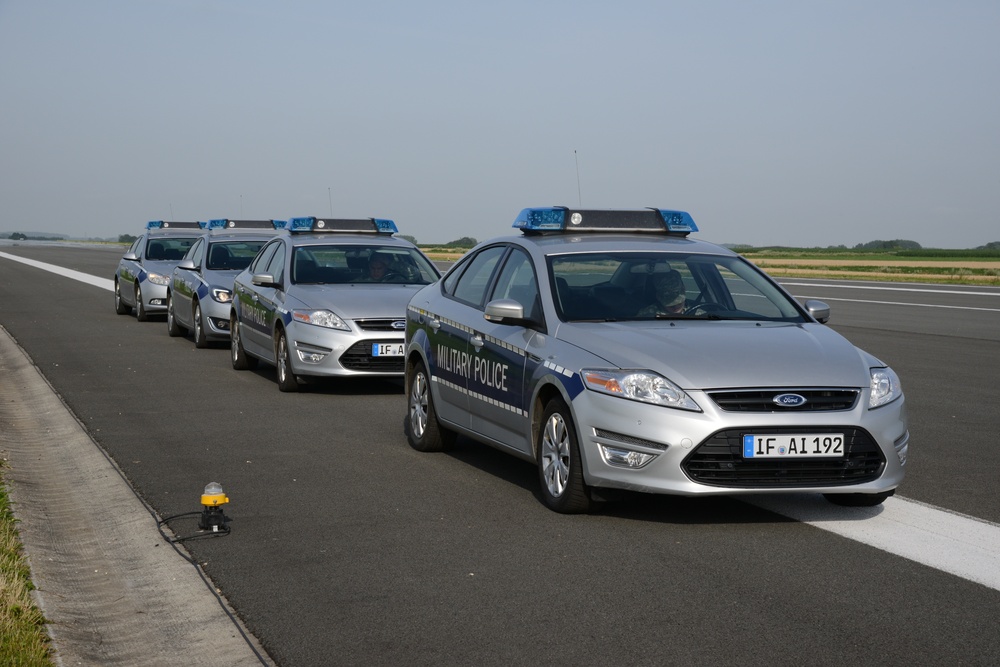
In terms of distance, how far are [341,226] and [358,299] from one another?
2.52 meters

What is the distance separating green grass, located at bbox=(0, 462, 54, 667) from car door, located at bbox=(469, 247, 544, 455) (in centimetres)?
282

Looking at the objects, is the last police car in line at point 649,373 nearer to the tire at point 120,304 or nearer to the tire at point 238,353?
the tire at point 238,353

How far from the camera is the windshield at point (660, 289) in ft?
25.9

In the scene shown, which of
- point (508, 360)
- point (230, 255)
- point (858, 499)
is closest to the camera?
point (858, 499)

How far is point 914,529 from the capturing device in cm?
686

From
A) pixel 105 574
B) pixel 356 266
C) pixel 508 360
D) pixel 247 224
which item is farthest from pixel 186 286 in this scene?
pixel 105 574

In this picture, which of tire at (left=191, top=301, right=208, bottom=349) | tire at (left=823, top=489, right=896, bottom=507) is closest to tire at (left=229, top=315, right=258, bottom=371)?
tire at (left=191, top=301, right=208, bottom=349)

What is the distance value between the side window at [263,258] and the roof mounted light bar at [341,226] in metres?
0.33

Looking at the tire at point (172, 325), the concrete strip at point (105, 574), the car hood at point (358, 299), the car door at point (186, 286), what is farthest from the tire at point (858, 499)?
the tire at point (172, 325)

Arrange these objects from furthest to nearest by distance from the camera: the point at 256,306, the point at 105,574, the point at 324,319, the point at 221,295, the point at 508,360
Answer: the point at 221,295 → the point at 256,306 → the point at 324,319 → the point at 508,360 → the point at 105,574

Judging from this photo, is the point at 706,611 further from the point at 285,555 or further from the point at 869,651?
the point at 285,555

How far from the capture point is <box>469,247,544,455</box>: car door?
305 inches

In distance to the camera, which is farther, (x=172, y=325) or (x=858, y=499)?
(x=172, y=325)

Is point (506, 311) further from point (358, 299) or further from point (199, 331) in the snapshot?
point (199, 331)
